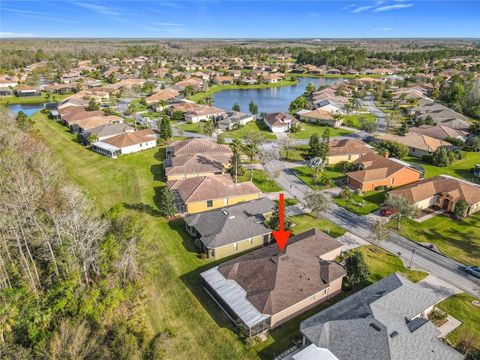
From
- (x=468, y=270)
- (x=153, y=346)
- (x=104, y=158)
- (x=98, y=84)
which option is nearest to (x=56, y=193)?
(x=153, y=346)

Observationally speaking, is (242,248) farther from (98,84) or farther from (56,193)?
(98,84)

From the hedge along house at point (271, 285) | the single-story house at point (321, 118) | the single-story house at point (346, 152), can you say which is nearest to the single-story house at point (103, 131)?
the single-story house at point (346, 152)

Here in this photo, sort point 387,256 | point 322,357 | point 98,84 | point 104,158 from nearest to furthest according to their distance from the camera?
point 322,357, point 387,256, point 104,158, point 98,84

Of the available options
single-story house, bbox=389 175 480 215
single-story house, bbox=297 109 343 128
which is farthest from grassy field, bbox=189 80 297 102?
single-story house, bbox=389 175 480 215

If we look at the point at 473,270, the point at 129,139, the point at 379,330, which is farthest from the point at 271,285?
the point at 129,139

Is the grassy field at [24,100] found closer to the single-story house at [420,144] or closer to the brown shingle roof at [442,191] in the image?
the single-story house at [420,144]

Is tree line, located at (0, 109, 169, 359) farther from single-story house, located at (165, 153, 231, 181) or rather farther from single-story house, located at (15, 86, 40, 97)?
single-story house, located at (15, 86, 40, 97)
